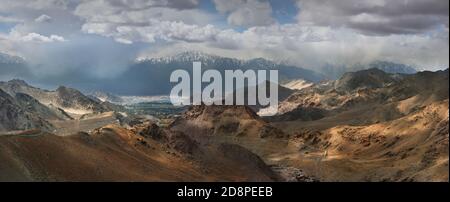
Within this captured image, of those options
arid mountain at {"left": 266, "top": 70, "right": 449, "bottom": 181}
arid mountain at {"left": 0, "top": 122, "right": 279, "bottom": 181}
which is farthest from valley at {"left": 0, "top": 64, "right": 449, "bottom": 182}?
arid mountain at {"left": 266, "top": 70, "right": 449, "bottom": 181}

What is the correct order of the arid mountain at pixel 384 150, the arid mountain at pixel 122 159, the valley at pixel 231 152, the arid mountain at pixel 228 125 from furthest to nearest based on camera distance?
1. the arid mountain at pixel 228 125
2. the arid mountain at pixel 384 150
3. the valley at pixel 231 152
4. the arid mountain at pixel 122 159

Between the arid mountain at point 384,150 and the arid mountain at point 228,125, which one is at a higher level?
the arid mountain at point 228,125

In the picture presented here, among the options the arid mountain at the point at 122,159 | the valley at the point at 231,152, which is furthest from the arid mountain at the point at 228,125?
the arid mountain at the point at 122,159

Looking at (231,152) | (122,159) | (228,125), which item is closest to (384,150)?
(231,152)

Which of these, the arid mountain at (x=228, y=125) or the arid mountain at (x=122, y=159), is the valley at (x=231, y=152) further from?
the arid mountain at (x=228, y=125)

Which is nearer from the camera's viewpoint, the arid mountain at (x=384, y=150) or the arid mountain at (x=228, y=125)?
the arid mountain at (x=384, y=150)

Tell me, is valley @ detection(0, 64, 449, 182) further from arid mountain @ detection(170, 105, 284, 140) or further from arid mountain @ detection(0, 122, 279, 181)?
arid mountain @ detection(170, 105, 284, 140)

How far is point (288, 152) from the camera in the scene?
159000mm

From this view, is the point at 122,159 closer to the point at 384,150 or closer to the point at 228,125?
the point at 384,150

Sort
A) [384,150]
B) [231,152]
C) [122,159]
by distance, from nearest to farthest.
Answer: [122,159] < [231,152] < [384,150]
